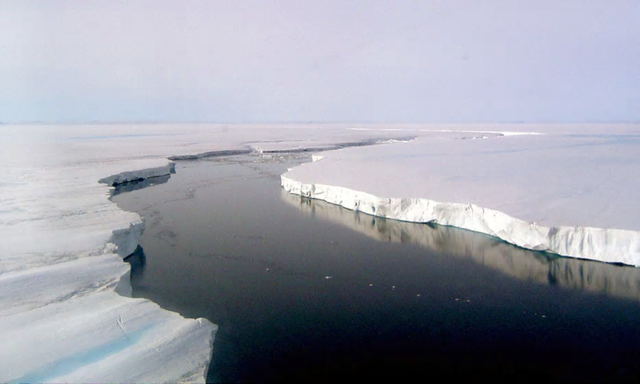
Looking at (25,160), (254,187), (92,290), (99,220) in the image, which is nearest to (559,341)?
(92,290)

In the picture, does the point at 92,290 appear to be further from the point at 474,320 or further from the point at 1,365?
the point at 474,320

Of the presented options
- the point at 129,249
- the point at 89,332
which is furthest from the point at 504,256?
the point at 129,249

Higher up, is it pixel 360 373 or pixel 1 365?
pixel 1 365

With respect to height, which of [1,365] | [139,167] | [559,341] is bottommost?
[559,341]

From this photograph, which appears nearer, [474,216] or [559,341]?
[559,341]

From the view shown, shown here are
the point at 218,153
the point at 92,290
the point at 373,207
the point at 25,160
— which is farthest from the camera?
the point at 218,153

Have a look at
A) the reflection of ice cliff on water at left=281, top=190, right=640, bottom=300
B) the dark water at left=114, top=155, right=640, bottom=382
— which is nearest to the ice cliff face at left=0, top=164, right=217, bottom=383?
the dark water at left=114, top=155, right=640, bottom=382

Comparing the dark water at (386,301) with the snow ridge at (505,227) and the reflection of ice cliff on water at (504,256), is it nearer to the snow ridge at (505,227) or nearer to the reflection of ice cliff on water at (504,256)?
the reflection of ice cliff on water at (504,256)

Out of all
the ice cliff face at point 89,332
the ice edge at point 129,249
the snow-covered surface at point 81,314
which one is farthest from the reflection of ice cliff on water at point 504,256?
the ice cliff face at point 89,332

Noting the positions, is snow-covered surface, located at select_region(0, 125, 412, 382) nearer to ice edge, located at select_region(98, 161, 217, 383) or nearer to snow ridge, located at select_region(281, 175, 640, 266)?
ice edge, located at select_region(98, 161, 217, 383)
